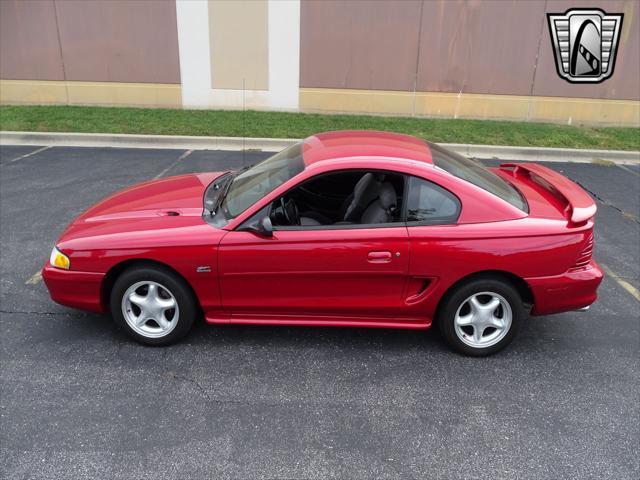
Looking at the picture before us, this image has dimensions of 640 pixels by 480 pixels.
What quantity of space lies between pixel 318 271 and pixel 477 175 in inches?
58.4

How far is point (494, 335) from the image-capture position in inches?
153

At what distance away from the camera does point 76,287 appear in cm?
386

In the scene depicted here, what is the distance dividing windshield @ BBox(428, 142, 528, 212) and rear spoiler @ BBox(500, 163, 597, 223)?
12.2 inches

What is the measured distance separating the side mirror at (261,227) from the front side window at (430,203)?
0.98m

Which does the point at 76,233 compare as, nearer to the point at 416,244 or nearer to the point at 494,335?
the point at 416,244

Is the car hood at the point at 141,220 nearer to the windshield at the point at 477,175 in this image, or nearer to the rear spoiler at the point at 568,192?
the windshield at the point at 477,175

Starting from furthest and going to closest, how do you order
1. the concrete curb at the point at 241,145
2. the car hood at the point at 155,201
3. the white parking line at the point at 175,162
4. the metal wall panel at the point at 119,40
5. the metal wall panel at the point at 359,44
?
the metal wall panel at the point at 119,40 < the metal wall panel at the point at 359,44 < the concrete curb at the point at 241,145 < the white parking line at the point at 175,162 < the car hood at the point at 155,201

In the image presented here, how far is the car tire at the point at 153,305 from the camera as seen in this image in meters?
3.78

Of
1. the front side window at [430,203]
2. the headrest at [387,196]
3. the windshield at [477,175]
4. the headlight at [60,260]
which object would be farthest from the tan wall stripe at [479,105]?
the headlight at [60,260]

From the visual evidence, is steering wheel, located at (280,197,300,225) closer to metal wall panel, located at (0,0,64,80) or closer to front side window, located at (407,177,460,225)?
front side window, located at (407,177,460,225)

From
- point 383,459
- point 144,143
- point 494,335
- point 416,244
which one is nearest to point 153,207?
point 416,244

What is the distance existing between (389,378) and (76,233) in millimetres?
2517

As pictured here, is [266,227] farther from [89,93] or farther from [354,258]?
[89,93]

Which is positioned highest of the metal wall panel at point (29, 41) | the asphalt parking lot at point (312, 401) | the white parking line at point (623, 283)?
the metal wall panel at point (29, 41)
